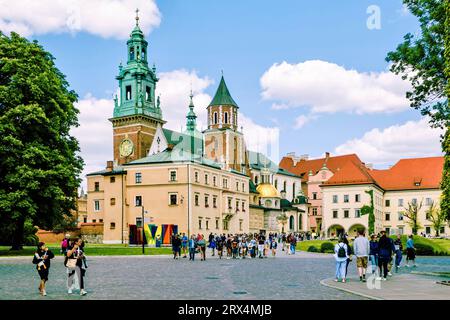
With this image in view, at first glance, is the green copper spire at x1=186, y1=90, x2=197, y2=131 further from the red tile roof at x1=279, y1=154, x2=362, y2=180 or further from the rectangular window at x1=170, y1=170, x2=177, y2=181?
the rectangular window at x1=170, y1=170, x2=177, y2=181

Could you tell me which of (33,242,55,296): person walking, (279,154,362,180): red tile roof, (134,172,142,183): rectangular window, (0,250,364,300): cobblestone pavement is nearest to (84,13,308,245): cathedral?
(134,172,142,183): rectangular window

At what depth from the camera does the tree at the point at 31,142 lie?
36.7 m

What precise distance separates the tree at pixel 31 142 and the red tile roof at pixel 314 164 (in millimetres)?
90046

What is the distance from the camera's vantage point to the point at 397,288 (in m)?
18.2

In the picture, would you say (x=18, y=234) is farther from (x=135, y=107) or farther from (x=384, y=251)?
(x=135, y=107)

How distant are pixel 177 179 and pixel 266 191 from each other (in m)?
36.9

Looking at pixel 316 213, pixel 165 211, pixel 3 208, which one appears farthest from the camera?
pixel 316 213

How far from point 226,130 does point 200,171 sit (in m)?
31.7

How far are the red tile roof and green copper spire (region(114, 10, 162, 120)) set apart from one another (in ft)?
146

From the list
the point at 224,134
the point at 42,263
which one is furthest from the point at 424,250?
the point at 224,134

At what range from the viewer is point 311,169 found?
130m

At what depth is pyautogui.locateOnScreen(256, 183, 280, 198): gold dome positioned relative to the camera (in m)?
105
